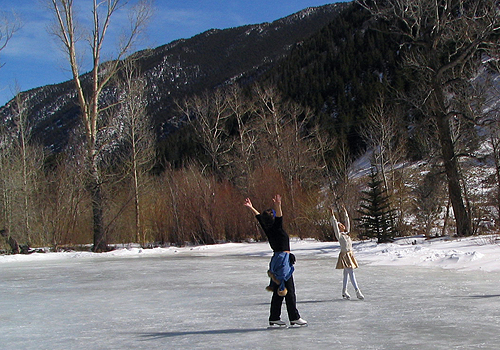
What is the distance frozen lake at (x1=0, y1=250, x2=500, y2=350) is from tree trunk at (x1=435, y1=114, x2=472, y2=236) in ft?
25.8

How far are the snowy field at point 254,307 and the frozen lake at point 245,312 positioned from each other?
0.02m

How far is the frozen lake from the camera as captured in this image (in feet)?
20.5

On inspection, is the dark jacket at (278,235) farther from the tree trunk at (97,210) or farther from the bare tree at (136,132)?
the bare tree at (136,132)

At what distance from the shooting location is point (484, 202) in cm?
2702

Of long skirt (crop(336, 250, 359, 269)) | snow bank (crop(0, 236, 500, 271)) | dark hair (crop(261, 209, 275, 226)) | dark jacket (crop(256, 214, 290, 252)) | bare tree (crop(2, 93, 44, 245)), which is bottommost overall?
snow bank (crop(0, 236, 500, 271))

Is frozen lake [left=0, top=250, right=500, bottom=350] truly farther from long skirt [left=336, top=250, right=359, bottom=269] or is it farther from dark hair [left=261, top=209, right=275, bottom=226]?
dark hair [left=261, top=209, right=275, bottom=226]

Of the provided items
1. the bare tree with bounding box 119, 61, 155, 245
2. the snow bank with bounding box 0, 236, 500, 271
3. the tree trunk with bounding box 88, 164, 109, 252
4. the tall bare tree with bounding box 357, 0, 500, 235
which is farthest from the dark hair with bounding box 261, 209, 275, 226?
the bare tree with bounding box 119, 61, 155, 245

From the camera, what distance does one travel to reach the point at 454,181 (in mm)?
20531

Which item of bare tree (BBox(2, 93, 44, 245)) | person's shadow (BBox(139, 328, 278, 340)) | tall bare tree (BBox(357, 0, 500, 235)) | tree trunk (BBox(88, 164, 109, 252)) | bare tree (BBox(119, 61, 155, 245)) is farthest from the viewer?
bare tree (BBox(119, 61, 155, 245))

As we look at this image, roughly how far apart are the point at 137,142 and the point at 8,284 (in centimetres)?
2585

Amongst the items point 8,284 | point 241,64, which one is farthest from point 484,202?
point 241,64

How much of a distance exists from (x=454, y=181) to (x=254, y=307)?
14.8 m

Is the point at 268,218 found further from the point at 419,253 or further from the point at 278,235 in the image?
the point at 419,253

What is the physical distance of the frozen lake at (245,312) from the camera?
6254mm
